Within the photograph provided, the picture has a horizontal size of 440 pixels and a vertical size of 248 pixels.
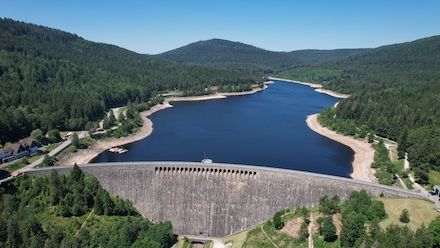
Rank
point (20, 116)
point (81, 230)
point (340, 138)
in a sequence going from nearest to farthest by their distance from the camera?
point (81, 230) < point (20, 116) < point (340, 138)

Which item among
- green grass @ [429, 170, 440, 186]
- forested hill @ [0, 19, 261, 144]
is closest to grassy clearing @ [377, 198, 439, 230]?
green grass @ [429, 170, 440, 186]

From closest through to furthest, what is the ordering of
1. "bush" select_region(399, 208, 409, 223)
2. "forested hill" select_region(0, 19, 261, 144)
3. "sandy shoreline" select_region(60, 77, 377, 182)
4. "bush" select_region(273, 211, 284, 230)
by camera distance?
"bush" select_region(399, 208, 409, 223) → "bush" select_region(273, 211, 284, 230) → "sandy shoreline" select_region(60, 77, 377, 182) → "forested hill" select_region(0, 19, 261, 144)

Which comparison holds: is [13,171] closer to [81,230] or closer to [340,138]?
[81,230]

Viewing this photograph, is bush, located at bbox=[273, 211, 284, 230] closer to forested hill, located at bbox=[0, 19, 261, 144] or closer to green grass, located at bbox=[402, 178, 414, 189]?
green grass, located at bbox=[402, 178, 414, 189]

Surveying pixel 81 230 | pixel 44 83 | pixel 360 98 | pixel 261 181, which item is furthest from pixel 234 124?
pixel 81 230

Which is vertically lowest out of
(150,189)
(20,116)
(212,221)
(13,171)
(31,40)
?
(212,221)

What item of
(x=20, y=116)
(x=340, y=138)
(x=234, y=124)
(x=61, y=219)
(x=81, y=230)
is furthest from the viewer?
(x=234, y=124)

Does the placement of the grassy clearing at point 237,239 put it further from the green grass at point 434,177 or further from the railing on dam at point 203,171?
the green grass at point 434,177

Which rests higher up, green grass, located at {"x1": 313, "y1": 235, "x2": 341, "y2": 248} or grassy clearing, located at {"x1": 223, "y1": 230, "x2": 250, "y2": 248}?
green grass, located at {"x1": 313, "y1": 235, "x2": 341, "y2": 248}
